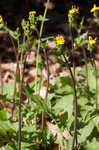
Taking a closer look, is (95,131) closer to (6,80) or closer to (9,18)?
(6,80)

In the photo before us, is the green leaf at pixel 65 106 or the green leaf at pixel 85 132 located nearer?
the green leaf at pixel 85 132

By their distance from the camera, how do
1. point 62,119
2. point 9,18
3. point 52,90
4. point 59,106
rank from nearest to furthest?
point 62,119 < point 59,106 < point 52,90 < point 9,18

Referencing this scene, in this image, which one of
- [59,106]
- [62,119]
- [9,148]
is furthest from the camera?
[59,106]

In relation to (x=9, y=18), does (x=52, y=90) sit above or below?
below

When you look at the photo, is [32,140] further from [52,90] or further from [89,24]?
[89,24]

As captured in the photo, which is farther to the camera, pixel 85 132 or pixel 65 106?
pixel 65 106

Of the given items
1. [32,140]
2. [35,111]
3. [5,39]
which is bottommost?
[32,140]

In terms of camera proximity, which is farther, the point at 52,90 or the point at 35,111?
the point at 52,90

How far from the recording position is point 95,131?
232 centimetres

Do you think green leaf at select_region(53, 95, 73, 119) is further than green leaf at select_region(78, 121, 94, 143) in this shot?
Yes

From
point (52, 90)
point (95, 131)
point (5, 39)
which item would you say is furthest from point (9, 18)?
point (95, 131)

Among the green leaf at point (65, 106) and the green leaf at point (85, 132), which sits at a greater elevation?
the green leaf at point (65, 106)

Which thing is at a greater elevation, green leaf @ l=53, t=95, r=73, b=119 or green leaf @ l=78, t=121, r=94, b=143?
green leaf @ l=53, t=95, r=73, b=119

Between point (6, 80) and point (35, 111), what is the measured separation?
1.48 m
